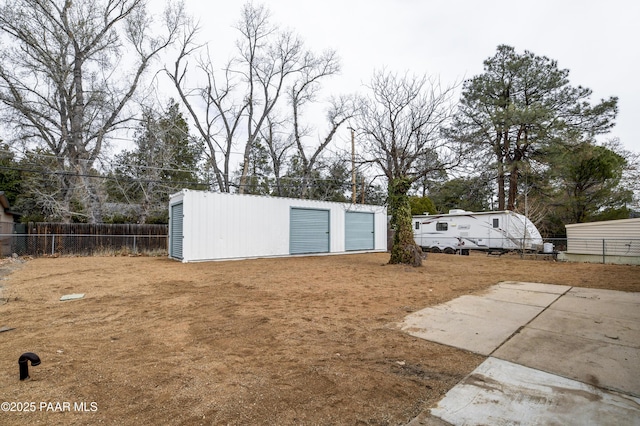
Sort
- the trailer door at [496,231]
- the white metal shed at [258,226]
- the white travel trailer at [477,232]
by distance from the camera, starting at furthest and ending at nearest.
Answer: the trailer door at [496,231] < the white travel trailer at [477,232] < the white metal shed at [258,226]

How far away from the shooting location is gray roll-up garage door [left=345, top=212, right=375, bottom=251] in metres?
15.6

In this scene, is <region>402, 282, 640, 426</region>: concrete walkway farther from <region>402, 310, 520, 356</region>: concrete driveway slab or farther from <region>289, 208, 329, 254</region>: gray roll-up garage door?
<region>289, 208, 329, 254</region>: gray roll-up garage door

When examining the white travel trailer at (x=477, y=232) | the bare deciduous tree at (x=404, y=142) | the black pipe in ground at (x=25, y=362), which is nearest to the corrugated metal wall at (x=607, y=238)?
the white travel trailer at (x=477, y=232)

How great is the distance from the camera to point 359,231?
1612 centimetres

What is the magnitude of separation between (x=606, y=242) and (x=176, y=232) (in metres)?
17.0

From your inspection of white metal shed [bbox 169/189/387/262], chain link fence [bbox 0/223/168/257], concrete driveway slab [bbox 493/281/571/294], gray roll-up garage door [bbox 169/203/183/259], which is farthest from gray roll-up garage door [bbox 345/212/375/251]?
chain link fence [bbox 0/223/168/257]

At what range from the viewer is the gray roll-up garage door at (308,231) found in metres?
13.4

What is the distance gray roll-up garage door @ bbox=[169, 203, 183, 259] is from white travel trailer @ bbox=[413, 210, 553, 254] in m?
13.3

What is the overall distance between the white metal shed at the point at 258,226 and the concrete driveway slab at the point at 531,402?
9.89m

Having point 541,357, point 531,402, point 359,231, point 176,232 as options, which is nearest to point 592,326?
point 541,357

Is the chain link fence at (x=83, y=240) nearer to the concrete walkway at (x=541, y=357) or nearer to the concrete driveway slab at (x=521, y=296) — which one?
the concrete driveway slab at (x=521, y=296)

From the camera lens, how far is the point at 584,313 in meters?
4.32

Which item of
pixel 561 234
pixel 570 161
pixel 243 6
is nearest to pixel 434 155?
pixel 570 161

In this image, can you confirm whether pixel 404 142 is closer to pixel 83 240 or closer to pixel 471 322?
pixel 471 322
